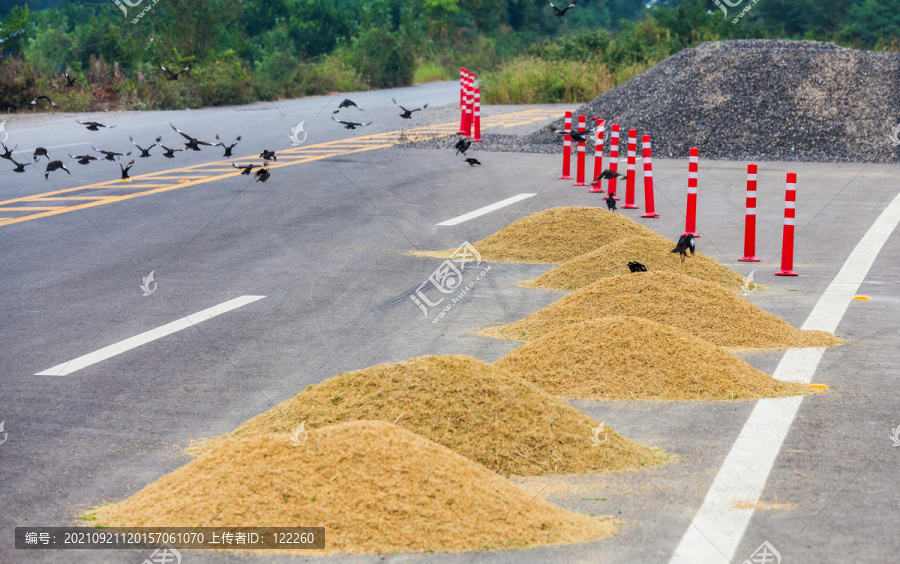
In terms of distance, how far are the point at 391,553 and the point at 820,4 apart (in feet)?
203

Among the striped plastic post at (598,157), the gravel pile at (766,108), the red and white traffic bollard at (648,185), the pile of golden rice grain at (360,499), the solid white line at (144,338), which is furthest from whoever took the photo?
the gravel pile at (766,108)

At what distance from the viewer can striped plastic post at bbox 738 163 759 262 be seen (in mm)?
11180

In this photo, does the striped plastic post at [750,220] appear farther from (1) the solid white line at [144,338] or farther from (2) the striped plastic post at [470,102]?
(2) the striped plastic post at [470,102]

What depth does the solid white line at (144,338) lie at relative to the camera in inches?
288

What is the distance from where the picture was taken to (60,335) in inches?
325

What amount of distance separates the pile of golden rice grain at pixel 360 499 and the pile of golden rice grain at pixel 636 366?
6.46 ft

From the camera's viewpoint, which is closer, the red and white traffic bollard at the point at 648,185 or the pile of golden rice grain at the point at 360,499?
the pile of golden rice grain at the point at 360,499

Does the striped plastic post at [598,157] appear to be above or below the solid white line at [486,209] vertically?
above

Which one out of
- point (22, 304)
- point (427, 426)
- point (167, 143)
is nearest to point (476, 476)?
point (427, 426)

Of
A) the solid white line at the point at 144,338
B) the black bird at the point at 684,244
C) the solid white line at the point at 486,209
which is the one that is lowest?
the solid white line at the point at 486,209

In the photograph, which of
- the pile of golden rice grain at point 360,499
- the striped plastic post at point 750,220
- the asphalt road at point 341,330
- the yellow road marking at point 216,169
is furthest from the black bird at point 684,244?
the yellow road marking at point 216,169

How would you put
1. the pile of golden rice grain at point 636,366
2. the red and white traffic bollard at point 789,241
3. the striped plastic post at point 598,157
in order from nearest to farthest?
the pile of golden rice grain at point 636,366 < the red and white traffic bollard at point 789,241 < the striped plastic post at point 598,157

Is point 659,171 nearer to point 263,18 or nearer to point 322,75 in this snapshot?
point 322,75

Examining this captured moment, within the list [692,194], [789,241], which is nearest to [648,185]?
[692,194]
